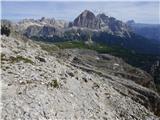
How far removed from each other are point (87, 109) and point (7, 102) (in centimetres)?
916

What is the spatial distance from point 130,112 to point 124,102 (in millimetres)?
2522

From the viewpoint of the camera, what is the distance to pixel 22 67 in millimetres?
34750

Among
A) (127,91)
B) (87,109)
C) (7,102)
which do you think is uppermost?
(7,102)

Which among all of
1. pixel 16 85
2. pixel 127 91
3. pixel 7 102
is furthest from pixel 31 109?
pixel 127 91

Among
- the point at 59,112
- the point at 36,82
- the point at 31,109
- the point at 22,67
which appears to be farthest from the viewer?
the point at 22,67

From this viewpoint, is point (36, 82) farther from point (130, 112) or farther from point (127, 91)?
point (127, 91)

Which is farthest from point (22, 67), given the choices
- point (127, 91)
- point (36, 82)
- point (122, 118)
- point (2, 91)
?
point (127, 91)

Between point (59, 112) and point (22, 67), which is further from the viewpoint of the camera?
point (22, 67)

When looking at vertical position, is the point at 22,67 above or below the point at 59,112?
above

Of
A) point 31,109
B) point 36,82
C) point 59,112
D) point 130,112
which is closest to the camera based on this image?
point 31,109

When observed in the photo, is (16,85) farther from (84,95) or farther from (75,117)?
(84,95)

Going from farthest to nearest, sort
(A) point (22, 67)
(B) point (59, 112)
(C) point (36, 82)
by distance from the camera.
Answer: (A) point (22, 67) → (C) point (36, 82) → (B) point (59, 112)

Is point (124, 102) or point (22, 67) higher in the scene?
point (22, 67)

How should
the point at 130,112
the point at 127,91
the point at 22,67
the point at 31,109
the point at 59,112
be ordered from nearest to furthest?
the point at 31,109, the point at 59,112, the point at 22,67, the point at 130,112, the point at 127,91
